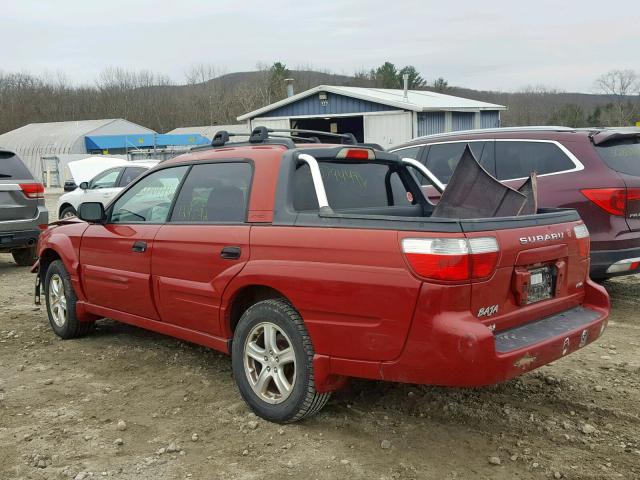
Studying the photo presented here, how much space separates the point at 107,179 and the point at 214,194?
10332mm

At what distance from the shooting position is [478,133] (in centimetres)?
730

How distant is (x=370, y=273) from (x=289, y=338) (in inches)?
27.7

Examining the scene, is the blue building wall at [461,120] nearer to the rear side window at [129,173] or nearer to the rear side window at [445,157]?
the rear side window at [129,173]

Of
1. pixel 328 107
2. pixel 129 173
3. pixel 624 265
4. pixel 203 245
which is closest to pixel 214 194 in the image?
pixel 203 245

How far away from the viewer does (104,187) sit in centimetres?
1376

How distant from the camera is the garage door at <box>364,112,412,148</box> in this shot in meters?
21.5

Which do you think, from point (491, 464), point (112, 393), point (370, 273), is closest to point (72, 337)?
point (112, 393)

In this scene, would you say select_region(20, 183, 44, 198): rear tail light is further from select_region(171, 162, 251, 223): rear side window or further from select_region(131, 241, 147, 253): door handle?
select_region(171, 162, 251, 223): rear side window

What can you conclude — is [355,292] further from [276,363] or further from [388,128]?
[388,128]

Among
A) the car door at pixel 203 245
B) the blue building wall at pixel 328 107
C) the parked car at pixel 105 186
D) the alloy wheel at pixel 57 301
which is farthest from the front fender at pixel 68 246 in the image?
the blue building wall at pixel 328 107

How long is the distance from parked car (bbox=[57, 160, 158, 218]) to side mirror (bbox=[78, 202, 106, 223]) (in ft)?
26.7

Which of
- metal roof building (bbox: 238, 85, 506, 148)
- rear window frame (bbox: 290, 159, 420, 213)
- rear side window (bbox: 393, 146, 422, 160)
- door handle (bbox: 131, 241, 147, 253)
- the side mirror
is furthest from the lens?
metal roof building (bbox: 238, 85, 506, 148)

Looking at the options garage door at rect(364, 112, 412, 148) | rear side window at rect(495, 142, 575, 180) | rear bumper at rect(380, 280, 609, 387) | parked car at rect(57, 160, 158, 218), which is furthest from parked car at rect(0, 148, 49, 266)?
garage door at rect(364, 112, 412, 148)

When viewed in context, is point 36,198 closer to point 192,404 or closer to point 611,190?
point 192,404
